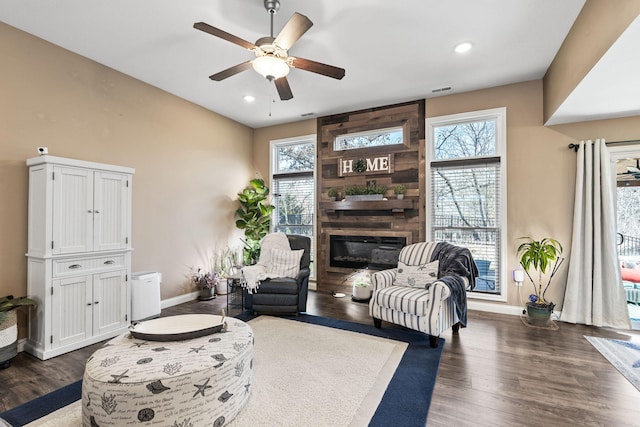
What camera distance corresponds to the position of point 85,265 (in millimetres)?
3107

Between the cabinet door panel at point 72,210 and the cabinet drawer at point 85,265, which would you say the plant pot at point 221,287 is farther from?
the cabinet door panel at point 72,210

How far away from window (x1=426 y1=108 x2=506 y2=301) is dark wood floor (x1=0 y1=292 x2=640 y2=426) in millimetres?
1085

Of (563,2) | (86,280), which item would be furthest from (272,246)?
(563,2)

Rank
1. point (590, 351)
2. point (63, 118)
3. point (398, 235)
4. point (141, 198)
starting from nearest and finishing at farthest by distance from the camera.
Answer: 1. point (590, 351)
2. point (63, 118)
3. point (141, 198)
4. point (398, 235)

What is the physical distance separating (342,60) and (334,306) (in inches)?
130

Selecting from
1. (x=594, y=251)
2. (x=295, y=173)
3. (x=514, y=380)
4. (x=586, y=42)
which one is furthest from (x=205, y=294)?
(x=586, y=42)

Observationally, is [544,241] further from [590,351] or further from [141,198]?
[141,198]

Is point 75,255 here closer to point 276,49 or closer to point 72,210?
point 72,210

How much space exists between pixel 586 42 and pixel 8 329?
18.2 ft

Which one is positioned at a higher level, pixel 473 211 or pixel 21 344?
pixel 473 211

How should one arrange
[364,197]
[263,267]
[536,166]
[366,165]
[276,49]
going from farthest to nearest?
[366,165]
[364,197]
[263,267]
[536,166]
[276,49]

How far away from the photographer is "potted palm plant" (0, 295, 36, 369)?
2.54 meters

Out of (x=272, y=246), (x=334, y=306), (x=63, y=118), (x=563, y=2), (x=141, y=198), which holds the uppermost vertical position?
(x=563, y=2)

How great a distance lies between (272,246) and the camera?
4457 millimetres
